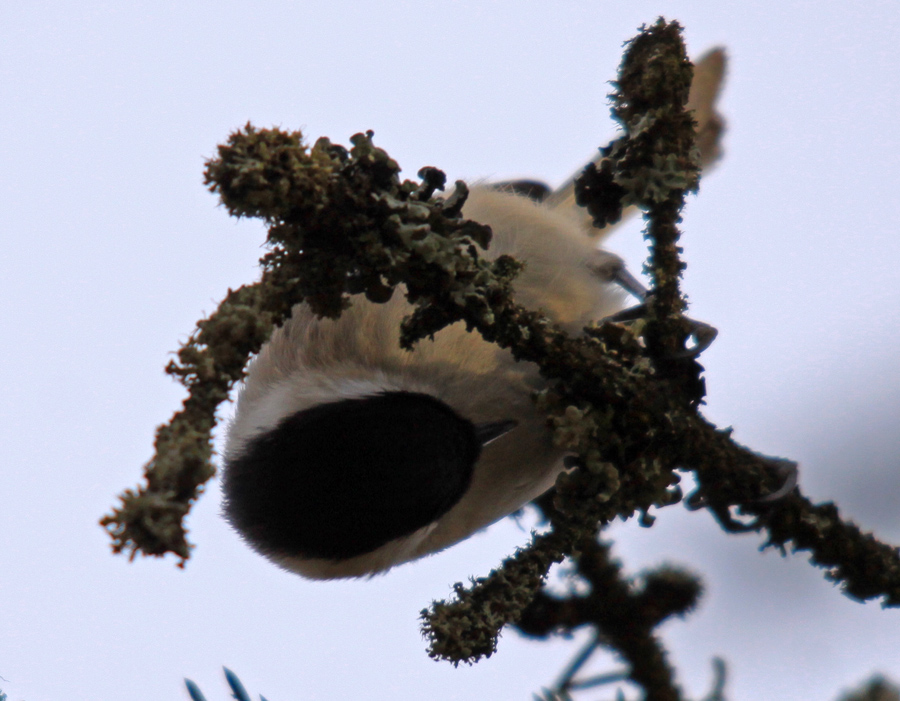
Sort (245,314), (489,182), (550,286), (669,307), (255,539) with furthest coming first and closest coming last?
(489,182) → (550,286) → (255,539) → (669,307) → (245,314)

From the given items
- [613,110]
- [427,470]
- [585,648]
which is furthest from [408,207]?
[585,648]

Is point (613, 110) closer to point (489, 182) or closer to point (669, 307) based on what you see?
point (669, 307)

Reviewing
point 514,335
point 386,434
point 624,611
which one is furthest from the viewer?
point 624,611

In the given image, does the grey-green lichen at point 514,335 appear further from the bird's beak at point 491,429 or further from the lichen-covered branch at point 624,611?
the bird's beak at point 491,429

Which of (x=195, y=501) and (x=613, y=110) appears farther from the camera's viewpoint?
(x=613, y=110)

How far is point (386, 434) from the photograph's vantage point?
41.6 inches

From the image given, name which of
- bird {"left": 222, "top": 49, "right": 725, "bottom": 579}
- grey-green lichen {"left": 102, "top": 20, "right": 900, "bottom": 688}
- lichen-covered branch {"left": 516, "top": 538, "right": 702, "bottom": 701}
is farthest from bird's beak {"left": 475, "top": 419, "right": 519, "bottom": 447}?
grey-green lichen {"left": 102, "top": 20, "right": 900, "bottom": 688}

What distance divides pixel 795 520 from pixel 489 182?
105cm

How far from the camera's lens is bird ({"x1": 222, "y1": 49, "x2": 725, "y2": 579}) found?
42.1 inches

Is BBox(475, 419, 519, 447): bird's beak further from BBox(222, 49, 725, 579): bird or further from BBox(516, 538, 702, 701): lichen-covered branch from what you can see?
BBox(516, 538, 702, 701): lichen-covered branch

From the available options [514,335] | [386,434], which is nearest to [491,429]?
[386,434]

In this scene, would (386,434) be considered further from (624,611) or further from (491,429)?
(624,611)

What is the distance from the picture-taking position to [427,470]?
108cm

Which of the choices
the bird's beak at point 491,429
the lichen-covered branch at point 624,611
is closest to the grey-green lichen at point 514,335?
the lichen-covered branch at point 624,611
